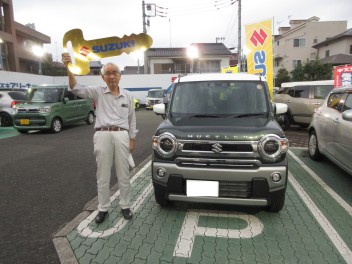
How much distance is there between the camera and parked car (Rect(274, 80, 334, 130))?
935 cm

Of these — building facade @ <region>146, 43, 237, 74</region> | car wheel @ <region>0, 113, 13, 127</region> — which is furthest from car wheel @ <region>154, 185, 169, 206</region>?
building facade @ <region>146, 43, 237, 74</region>

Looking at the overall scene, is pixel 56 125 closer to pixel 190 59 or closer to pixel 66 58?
pixel 66 58

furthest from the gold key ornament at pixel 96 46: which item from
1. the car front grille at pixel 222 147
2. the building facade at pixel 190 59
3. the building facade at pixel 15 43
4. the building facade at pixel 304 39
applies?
the building facade at pixel 304 39

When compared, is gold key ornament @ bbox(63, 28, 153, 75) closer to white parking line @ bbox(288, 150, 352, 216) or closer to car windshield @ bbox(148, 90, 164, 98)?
white parking line @ bbox(288, 150, 352, 216)

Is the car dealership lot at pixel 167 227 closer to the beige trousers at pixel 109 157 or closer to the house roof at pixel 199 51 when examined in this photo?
the beige trousers at pixel 109 157

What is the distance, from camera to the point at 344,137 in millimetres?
4352

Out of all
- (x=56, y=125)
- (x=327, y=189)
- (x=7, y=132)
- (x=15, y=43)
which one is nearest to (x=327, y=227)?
(x=327, y=189)

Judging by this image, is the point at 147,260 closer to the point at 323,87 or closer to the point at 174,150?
the point at 174,150

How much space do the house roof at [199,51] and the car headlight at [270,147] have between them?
33931 mm

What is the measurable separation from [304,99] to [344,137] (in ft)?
18.7

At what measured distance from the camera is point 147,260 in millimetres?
2680

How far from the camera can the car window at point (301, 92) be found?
9672mm

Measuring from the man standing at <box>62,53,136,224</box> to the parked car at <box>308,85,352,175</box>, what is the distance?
291 centimetres

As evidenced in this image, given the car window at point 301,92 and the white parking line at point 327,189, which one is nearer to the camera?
the white parking line at point 327,189
